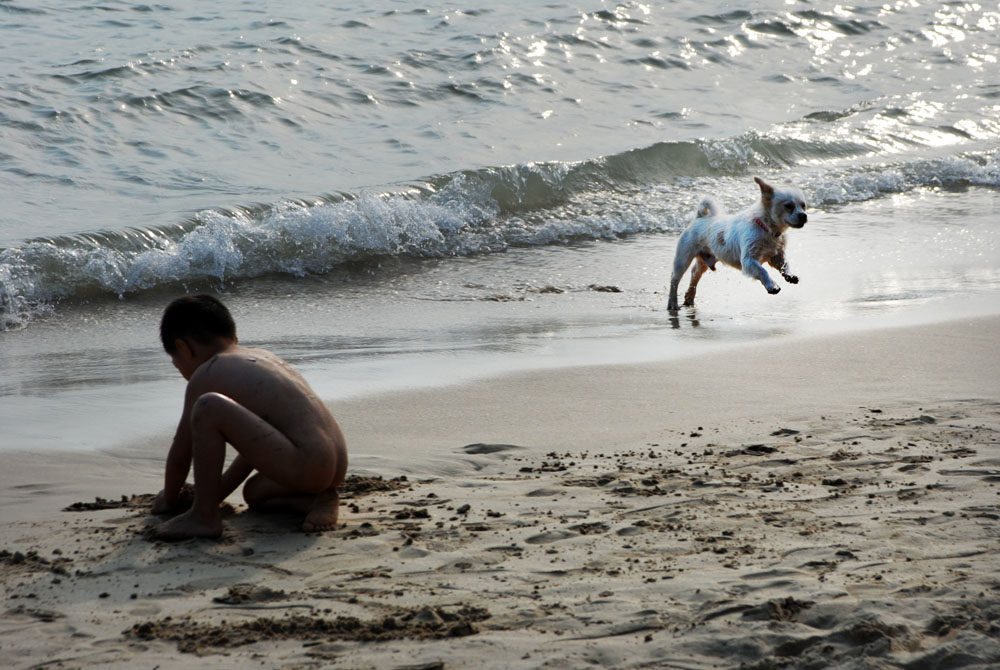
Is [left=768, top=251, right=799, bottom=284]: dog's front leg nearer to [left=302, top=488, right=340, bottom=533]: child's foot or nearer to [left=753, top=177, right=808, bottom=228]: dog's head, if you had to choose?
[left=753, top=177, right=808, bottom=228]: dog's head

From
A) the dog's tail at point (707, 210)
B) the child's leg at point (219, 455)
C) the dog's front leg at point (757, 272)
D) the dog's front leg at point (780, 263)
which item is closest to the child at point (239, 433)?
the child's leg at point (219, 455)

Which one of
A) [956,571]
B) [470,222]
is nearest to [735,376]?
[956,571]

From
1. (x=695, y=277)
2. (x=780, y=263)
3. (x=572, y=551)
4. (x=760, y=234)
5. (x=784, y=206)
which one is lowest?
(x=572, y=551)

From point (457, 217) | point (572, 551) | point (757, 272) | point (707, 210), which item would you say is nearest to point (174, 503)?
point (572, 551)

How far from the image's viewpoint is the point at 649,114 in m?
15.8

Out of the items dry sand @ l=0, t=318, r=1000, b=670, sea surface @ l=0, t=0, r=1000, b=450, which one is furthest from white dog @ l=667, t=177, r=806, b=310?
dry sand @ l=0, t=318, r=1000, b=670

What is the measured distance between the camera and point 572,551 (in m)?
3.29

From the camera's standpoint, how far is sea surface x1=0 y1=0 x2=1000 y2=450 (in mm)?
7273

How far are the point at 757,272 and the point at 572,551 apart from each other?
516 cm

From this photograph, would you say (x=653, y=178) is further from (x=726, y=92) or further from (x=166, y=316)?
(x=166, y=316)

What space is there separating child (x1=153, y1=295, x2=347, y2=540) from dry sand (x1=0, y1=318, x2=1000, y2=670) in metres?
0.11

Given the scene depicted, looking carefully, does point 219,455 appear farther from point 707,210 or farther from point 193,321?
point 707,210

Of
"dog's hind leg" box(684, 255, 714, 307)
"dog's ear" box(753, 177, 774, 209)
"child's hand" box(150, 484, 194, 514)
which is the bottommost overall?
"child's hand" box(150, 484, 194, 514)

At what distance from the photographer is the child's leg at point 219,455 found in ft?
11.5
